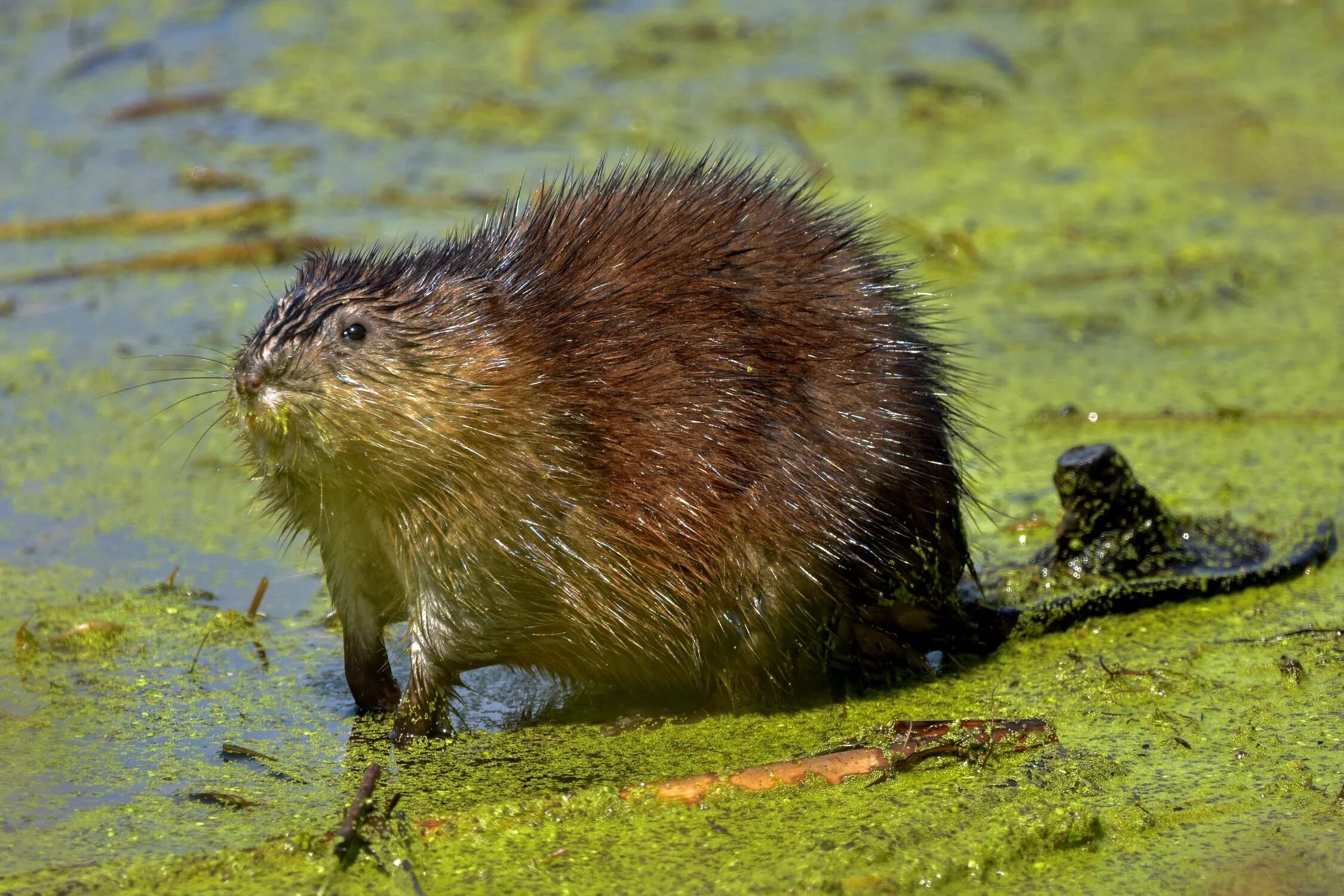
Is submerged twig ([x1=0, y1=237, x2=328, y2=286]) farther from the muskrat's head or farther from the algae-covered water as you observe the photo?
the muskrat's head

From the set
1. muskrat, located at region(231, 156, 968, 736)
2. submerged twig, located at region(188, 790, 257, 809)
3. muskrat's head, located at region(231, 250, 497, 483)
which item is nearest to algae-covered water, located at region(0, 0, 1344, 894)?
submerged twig, located at region(188, 790, 257, 809)

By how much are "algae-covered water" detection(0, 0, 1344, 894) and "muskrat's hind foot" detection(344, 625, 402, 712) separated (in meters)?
0.08

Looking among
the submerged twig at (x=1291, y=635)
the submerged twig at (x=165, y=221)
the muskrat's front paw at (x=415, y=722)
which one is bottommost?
the muskrat's front paw at (x=415, y=722)

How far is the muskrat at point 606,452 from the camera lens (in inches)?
140

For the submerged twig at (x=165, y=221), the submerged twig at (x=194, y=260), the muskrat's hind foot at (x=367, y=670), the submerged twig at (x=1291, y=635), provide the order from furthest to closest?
the submerged twig at (x=165, y=221) < the submerged twig at (x=194, y=260) < the submerged twig at (x=1291, y=635) < the muskrat's hind foot at (x=367, y=670)

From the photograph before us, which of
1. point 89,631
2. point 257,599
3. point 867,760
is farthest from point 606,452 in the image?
point 89,631

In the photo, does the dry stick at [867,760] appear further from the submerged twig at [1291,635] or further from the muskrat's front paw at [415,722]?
the submerged twig at [1291,635]

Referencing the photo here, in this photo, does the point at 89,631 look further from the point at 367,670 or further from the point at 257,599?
the point at 367,670

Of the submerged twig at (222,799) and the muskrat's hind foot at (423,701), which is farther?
A: the muskrat's hind foot at (423,701)

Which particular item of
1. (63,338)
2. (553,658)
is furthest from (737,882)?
(63,338)

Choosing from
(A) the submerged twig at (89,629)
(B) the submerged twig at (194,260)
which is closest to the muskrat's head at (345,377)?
(A) the submerged twig at (89,629)

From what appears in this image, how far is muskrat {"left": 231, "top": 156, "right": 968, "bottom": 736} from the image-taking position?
3.54 m

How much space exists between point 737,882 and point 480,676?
127 cm

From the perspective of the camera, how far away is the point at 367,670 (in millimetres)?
3805
